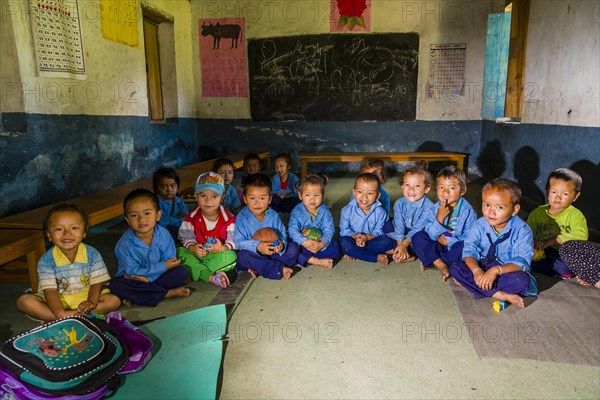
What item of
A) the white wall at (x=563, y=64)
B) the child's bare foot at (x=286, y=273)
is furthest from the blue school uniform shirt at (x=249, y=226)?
the white wall at (x=563, y=64)

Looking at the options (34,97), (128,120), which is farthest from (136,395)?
(128,120)

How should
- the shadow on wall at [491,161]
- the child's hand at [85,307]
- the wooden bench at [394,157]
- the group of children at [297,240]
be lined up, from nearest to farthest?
the child's hand at [85,307] → the group of children at [297,240] → the shadow on wall at [491,161] → the wooden bench at [394,157]

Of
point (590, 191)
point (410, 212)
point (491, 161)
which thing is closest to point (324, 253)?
point (410, 212)

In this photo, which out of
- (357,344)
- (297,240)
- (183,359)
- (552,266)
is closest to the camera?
(183,359)

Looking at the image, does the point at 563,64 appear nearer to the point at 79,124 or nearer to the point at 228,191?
the point at 228,191

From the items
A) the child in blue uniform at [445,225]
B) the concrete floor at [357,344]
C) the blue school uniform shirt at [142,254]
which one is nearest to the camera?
the concrete floor at [357,344]

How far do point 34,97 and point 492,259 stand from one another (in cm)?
362

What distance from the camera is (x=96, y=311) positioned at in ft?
6.79

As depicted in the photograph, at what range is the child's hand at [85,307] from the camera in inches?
75.5

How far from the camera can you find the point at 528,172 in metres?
4.72

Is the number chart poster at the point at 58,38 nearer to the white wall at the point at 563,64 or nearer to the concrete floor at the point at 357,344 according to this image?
the concrete floor at the point at 357,344

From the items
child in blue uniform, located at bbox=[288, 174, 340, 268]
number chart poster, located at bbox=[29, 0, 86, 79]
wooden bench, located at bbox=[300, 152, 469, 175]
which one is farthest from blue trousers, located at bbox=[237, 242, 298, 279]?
wooden bench, located at bbox=[300, 152, 469, 175]

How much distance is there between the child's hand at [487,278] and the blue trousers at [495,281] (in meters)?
0.07

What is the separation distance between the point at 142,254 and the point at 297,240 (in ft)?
3.30
